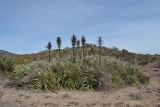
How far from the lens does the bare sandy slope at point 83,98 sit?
1073cm

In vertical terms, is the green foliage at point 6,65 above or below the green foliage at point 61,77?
above

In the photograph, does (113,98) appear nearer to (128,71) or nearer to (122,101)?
(122,101)

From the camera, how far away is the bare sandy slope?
1073 cm

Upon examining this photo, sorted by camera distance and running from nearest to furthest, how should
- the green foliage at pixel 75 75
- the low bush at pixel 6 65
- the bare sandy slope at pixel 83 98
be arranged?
the bare sandy slope at pixel 83 98 < the green foliage at pixel 75 75 < the low bush at pixel 6 65

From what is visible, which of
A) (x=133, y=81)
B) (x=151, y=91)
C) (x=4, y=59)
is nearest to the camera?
(x=151, y=91)

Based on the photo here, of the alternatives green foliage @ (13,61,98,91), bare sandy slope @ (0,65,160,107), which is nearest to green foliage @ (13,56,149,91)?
green foliage @ (13,61,98,91)

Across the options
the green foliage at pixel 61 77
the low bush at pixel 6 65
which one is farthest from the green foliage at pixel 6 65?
the green foliage at pixel 61 77

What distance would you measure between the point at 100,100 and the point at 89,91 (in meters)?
1.51

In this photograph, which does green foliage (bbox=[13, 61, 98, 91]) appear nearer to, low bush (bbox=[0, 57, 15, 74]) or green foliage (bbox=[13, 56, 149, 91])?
green foliage (bbox=[13, 56, 149, 91])

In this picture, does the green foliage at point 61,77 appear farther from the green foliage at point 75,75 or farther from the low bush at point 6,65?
the low bush at point 6,65

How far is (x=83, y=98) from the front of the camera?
456 inches

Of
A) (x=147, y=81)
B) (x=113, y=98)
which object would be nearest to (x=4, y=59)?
(x=147, y=81)

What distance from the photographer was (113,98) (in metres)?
11.5

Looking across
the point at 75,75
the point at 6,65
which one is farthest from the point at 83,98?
the point at 6,65
